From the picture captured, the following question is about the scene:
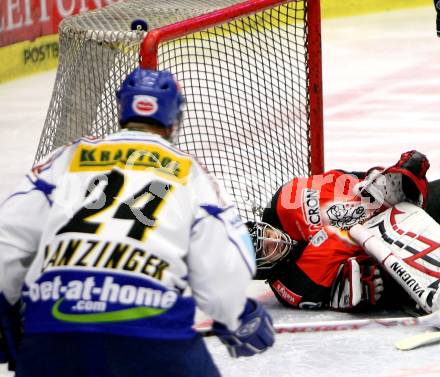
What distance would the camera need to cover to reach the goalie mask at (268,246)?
4871mm

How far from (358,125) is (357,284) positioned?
373 centimetres

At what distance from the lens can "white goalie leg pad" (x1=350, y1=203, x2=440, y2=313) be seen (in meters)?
4.61

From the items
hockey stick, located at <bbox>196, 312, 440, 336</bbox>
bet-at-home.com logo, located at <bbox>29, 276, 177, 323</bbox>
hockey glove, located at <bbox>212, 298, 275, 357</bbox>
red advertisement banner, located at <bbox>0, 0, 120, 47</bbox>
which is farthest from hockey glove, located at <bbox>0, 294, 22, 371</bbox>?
red advertisement banner, located at <bbox>0, 0, 120, 47</bbox>

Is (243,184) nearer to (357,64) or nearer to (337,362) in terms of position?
(337,362)

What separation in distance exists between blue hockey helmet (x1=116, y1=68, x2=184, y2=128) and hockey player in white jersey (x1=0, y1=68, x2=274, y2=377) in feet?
0.16

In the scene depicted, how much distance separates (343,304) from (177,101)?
200cm

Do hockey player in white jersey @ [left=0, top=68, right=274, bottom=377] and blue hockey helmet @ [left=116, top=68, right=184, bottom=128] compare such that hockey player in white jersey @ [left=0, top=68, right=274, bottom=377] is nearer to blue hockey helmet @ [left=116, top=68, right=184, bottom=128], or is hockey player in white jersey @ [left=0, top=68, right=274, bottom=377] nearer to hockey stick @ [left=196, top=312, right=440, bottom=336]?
blue hockey helmet @ [left=116, top=68, right=184, bottom=128]

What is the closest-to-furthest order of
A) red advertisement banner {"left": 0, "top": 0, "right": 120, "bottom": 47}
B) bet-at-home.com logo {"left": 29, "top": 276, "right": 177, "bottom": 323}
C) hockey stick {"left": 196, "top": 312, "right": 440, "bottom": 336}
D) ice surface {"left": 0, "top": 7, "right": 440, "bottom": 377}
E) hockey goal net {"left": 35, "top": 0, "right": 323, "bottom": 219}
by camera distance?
bet-at-home.com logo {"left": 29, "top": 276, "right": 177, "bottom": 323}
ice surface {"left": 0, "top": 7, "right": 440, "bottom": 377}
hockey stick {"left": 196, "top": 312, "right": 440, "bottom": 336}
hockey goal net {"left": 35, "top": 0, "right": 323, "bottom": 219}
red advertisement banner {"left": 0, "top": 0, "right": 120, "bottom": 47}

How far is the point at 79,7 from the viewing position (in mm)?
10266

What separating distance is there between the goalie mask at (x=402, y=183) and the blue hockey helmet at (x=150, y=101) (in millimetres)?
2033

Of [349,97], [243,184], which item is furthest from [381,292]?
[349,97]

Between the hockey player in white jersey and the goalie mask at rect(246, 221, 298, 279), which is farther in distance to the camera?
the goalie mask at rect(246, 221, 298, 279)

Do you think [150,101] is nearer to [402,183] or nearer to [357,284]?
[357,284]

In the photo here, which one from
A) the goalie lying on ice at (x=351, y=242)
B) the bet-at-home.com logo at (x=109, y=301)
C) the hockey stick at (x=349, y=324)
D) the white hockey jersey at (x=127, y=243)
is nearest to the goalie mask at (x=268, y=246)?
the goalie lying on ice at (x=351, y=242)
